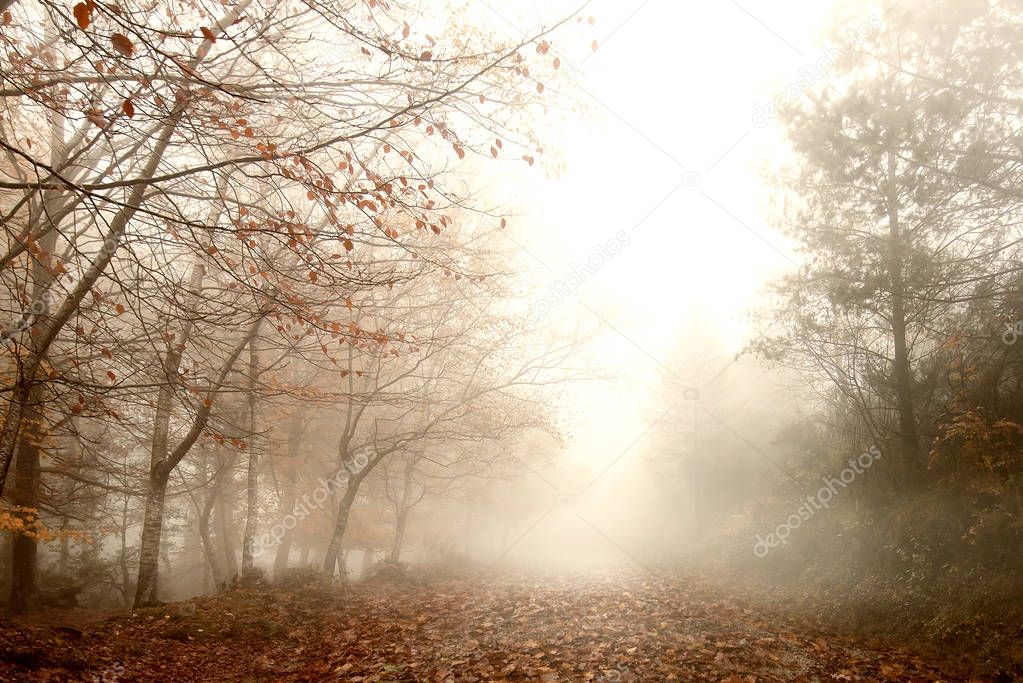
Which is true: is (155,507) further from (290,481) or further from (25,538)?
(290,481)

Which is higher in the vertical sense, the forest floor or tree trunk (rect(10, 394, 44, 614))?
tree trunk (rect(10, 394, 44, 614))

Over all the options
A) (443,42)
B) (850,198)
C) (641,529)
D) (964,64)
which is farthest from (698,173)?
(641,529)

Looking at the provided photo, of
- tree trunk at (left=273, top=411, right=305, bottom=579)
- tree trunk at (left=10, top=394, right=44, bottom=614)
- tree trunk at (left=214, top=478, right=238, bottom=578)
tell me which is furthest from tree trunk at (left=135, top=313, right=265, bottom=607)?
tree trunk at (left=214, top=478, right=238, bottom=578)

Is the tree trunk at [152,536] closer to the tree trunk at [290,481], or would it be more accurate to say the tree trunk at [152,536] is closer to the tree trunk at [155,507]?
the tree trunk at [155,507]

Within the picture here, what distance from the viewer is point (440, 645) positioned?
6387 mm

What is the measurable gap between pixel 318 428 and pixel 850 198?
1580cm

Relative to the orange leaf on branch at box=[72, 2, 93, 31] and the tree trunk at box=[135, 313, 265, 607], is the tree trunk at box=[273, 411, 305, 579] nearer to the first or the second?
the tree trunk at box=[135, 313, 265, 607]

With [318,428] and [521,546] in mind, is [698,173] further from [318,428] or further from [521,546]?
[521,546]

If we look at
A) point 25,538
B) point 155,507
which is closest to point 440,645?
point 155,507

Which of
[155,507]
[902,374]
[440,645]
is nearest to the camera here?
[440,645]

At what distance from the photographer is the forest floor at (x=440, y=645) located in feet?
16.7

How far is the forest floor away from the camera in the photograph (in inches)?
200

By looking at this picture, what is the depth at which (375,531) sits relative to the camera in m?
21.1

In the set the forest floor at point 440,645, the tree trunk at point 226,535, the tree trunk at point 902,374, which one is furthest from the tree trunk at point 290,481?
the tree trunk at point 902,374
